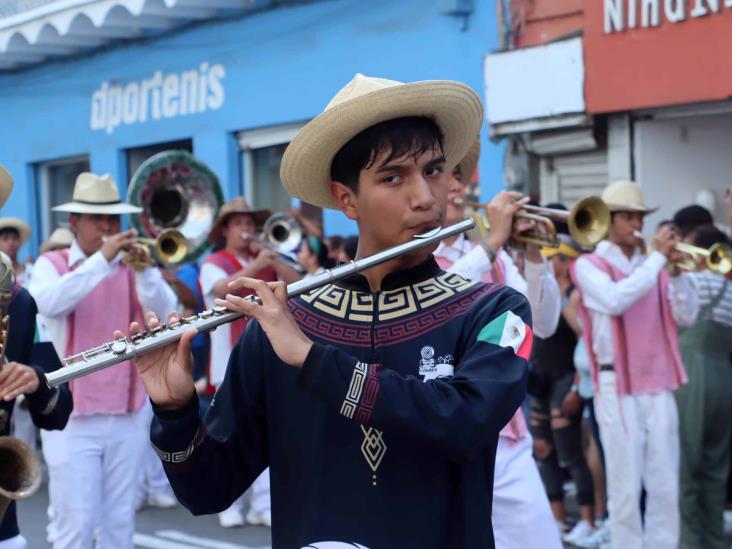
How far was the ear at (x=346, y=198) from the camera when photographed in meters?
3.02

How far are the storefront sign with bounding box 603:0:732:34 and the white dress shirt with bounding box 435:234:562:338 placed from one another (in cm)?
439

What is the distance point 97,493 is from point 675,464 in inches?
124

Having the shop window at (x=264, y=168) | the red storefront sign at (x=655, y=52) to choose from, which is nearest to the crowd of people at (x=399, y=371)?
the red storefront sign at (x=655, y=52)

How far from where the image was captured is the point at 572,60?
34.8ft

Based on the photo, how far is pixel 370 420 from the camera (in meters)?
2.64

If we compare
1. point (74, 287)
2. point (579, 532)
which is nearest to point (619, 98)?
point (579, 532)

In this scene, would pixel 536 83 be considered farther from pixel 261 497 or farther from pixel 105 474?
pixel 105 474

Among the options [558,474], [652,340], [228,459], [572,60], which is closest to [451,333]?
[228,459]

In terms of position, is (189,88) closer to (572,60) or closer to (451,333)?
(572,60)

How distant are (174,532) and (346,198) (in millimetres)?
6123

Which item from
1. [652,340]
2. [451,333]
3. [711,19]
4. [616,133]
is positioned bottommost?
[652,340]

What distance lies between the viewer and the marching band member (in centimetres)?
737

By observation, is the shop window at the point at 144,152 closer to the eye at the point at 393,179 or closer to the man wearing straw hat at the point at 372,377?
the man wearing straw hat at the point at 372,377

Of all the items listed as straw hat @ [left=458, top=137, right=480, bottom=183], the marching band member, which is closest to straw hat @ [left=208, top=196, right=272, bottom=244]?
the marching band member
